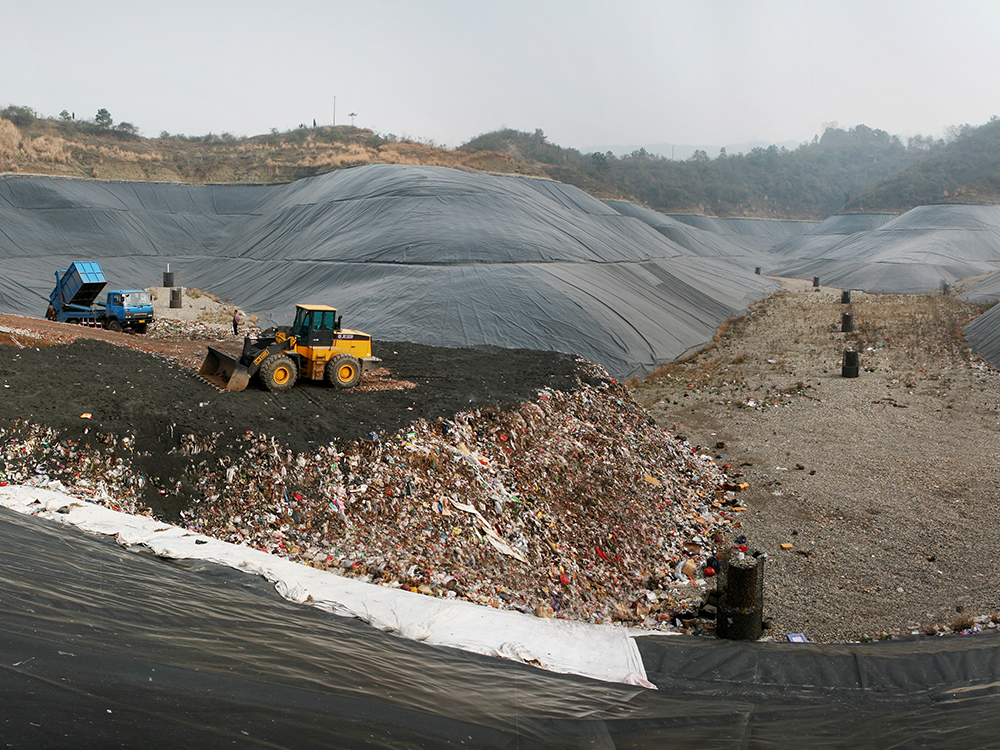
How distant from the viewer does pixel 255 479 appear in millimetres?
9484

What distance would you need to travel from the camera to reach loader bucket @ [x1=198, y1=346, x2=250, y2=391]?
40.5 feet

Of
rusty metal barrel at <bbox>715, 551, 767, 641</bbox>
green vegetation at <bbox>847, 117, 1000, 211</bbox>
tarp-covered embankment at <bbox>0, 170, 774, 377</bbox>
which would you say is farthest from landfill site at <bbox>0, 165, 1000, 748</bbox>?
green vegetation at <bbox>847, 117, 1000, 211</bbox>

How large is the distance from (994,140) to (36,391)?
122840 millimetres

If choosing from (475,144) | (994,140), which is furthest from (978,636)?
(994,140)

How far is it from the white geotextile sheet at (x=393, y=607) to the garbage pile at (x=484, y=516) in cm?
64

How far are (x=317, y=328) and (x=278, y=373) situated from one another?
1.18 meters

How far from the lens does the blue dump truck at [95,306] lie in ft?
68.6

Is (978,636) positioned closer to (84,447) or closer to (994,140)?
(84,447)

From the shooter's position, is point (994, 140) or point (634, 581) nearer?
point (634, 581)

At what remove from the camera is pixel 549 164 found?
279ft

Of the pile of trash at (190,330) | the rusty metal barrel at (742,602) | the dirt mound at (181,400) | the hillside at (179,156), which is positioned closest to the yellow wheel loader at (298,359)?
the dirt mound at (181,400)

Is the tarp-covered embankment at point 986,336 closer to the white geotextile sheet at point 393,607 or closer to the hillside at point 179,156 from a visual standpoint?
the white geotextile sheet at point 393,607

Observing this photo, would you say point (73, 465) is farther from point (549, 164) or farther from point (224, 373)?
point (549, 164)

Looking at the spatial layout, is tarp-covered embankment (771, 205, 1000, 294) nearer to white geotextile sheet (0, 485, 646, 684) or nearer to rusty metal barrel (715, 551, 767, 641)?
rusty metal barrel (715, 551, 767, 641)
